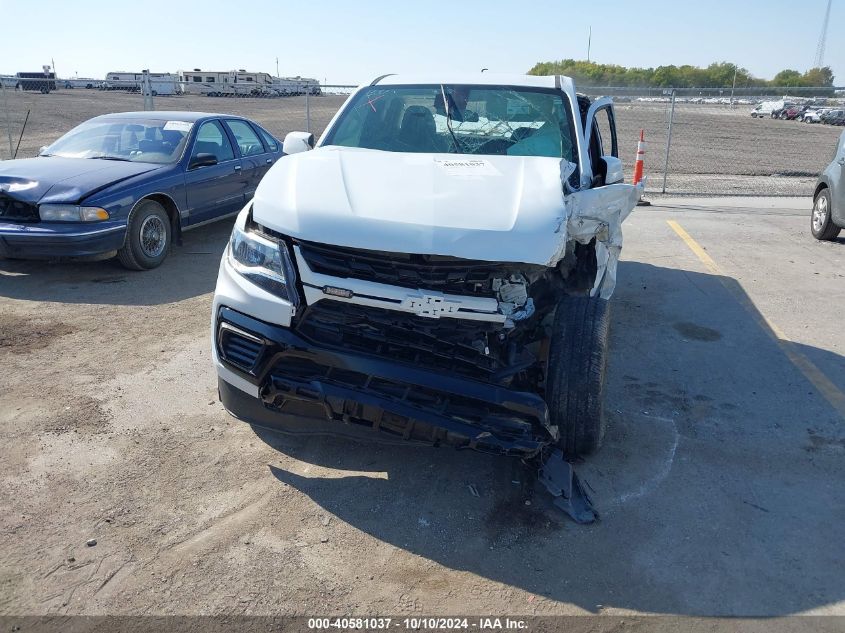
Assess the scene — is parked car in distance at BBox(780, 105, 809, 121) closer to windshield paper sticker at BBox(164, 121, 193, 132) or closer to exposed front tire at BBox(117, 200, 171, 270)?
windshield paper sticker at BBox(164, 121, 193, 132)

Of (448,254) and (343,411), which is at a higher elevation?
(448,254)

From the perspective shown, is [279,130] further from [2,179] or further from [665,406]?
[665,406]

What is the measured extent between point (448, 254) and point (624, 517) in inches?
60.5

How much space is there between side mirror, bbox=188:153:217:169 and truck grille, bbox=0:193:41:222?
5.89 ft

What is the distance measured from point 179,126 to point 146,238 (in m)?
1.67

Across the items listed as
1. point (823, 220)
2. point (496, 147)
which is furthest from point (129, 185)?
point (823, 220)

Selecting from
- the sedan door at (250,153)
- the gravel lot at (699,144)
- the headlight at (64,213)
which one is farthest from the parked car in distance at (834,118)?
the headlight at (64,213)

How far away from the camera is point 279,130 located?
78.6ft

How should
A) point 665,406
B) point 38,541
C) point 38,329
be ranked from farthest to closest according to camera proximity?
point 38,329 → point 665,406 → point 38,541

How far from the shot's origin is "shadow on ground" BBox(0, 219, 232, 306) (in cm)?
637

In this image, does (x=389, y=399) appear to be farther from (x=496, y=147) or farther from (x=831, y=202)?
(x=831, y=202)

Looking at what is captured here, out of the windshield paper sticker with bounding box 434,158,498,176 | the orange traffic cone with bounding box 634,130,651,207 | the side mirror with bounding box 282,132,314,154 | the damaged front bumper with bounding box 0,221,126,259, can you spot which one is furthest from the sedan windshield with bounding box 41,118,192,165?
the orange traffic cone with bounding box 634,130,651,207

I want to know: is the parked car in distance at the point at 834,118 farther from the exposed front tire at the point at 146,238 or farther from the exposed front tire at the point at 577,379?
the exposed front tire at the point at 577,379

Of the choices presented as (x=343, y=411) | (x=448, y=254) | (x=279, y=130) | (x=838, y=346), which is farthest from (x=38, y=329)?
(x=279, y=130)
